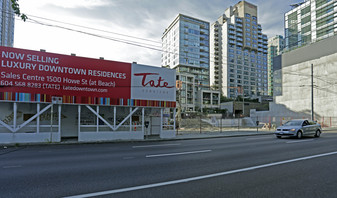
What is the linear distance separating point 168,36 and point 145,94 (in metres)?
92.3

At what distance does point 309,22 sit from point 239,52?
57.7 m

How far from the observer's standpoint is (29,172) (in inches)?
234

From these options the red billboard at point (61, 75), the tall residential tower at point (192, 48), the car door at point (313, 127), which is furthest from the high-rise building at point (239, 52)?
the red billboard at point (61, 75)

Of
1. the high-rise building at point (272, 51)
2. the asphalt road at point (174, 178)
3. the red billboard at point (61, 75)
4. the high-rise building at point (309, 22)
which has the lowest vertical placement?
the asphalt road at point (174, 178)

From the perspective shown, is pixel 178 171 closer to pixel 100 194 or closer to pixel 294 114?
pixel 100 194

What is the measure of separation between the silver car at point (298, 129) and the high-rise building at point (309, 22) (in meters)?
38.4

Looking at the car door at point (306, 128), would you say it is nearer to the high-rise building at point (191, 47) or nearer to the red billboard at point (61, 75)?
the red billboard at point (61, 75)

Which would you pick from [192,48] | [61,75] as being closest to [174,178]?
[61,75]

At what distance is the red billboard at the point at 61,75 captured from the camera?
13414 mm

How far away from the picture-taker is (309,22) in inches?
2072

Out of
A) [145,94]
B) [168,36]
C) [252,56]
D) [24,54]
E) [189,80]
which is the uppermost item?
[168,36]

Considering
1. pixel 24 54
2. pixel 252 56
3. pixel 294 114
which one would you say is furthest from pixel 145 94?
pixel 252 56

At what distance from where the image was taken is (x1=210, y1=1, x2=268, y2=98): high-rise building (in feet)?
349

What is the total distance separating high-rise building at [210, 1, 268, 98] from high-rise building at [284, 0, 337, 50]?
156 ft
